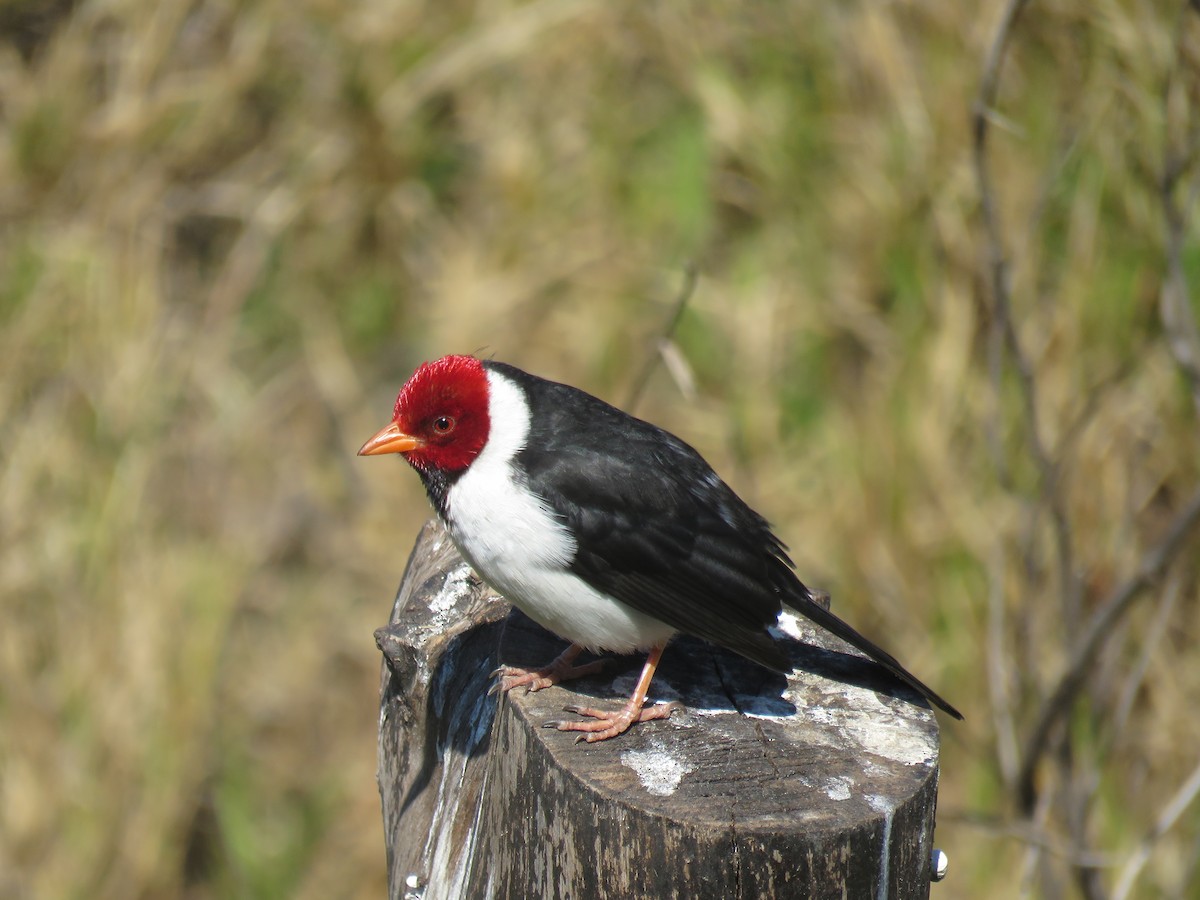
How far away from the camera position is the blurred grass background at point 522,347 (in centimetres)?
470

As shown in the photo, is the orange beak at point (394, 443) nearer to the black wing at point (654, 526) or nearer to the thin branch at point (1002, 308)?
the black wing at point (654, 526)

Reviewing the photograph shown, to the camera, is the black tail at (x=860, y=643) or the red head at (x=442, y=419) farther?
the red head at (x=442, y=419)

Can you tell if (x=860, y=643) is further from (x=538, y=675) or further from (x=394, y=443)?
(x=394, y=443)

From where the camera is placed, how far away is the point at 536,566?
2686 millimetres

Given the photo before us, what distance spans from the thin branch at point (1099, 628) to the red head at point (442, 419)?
1754mm

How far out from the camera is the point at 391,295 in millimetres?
6789

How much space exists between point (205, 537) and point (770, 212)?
2997mm

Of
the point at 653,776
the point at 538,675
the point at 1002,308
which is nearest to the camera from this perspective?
the point at 653,776

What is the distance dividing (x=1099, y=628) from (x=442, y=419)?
184 cm

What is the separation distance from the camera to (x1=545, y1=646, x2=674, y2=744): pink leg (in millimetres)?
2285

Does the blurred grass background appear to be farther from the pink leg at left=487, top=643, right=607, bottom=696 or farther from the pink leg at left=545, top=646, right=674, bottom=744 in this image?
the pink leg at left=545, top=646, right=674, bottom=744

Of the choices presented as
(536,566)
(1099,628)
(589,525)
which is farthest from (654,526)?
(1099,628)

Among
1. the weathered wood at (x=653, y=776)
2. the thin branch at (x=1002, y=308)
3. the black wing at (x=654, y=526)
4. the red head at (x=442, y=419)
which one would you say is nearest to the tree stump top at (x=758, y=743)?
the weathered wood at (x=653, y=776)

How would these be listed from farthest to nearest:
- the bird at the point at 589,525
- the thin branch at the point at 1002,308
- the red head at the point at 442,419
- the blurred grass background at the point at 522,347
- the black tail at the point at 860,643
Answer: the blurred grass background at the point at 522,347, the thin branch at the point at 1002,308, the red head at the point at 442,419, the bird at the point at 589,525, the black tail at the point at 860,643
